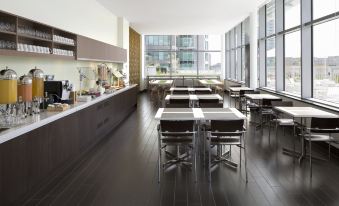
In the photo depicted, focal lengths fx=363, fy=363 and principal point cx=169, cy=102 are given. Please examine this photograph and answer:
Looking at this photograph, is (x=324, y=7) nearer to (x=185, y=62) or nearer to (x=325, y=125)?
(x=325, y=125)

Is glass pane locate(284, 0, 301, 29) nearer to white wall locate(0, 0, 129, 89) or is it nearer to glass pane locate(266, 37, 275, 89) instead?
glass pane locate(266, 37, 275, 89)

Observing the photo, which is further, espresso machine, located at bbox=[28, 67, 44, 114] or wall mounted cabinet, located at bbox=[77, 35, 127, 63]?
wall mounted cabinet, located at bbox=[77, 35, 127, 63]

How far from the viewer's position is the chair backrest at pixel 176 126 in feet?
14.9

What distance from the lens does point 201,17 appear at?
42.9 feet

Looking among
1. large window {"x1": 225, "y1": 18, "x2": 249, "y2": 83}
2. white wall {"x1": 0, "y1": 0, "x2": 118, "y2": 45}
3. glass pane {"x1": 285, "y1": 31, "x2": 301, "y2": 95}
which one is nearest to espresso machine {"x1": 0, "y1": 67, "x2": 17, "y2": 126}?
white wall {"x1": 0, "y1": 0, "x2": 118, "y2": 45}

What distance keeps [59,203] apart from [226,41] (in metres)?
17.5

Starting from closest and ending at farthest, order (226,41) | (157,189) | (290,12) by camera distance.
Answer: (157,189), (290,12), (226,41)

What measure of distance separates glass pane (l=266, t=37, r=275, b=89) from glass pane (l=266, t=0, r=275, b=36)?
25 centimetres

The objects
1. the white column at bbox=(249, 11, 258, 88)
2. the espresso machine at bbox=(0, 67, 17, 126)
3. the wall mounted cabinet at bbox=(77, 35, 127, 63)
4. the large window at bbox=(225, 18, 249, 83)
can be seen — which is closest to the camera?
the espresso machine at bbox=(0, 67, 17, 126)

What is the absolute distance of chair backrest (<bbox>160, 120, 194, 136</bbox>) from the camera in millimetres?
4543

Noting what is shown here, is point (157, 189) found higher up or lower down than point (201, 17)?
lower down

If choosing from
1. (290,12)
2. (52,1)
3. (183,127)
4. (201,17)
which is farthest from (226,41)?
(183,127)

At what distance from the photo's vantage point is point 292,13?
28.8ft

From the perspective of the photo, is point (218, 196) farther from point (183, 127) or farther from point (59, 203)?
point (59, 203)
